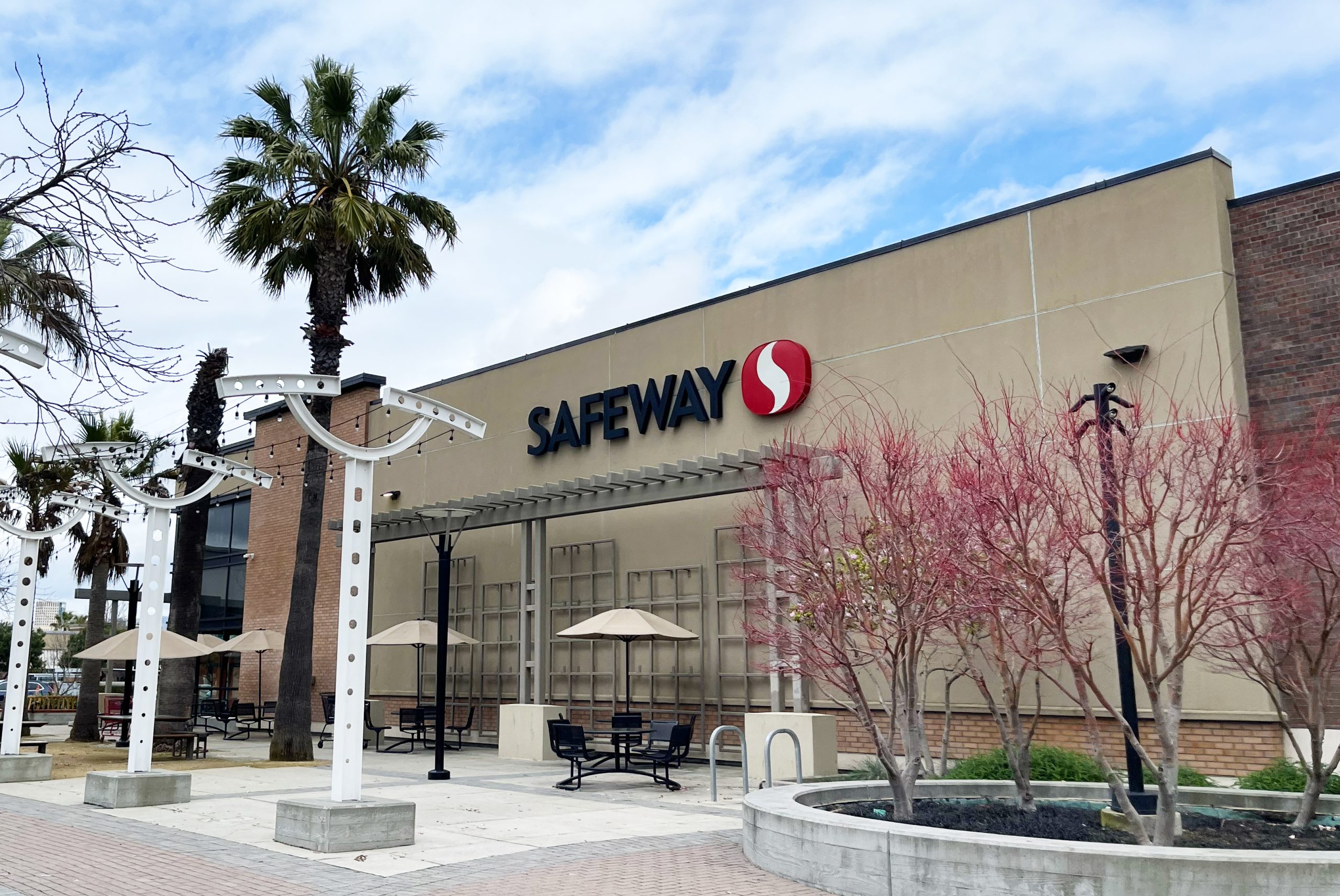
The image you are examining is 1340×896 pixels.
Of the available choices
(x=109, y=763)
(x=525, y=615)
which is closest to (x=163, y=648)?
(x=109, y=763)

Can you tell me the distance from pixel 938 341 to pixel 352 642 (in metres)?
10.7

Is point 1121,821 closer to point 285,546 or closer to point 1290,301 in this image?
point 1290,301

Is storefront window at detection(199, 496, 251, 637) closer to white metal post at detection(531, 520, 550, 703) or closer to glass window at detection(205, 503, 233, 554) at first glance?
glass window at detection(205, 503, 233, 554)

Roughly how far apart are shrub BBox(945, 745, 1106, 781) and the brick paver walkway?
383 centimetres

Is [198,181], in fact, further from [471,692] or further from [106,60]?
[471,692]

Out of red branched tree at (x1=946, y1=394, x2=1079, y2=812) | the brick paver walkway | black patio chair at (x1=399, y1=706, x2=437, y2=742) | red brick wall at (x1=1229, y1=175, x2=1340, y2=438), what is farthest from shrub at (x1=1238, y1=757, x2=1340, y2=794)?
black patio chair at (x1=399, y1=706, x2=437, y2=742)

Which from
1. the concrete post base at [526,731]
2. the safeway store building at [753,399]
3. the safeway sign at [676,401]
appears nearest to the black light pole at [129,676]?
the safeway store building at [753,399]

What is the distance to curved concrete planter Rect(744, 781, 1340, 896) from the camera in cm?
659

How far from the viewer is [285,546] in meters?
29.9

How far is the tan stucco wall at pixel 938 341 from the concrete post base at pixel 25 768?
9694 mm

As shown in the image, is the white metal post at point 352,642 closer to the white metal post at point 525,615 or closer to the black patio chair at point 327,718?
the white metal post at point 525,615

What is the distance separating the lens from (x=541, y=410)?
23266mm

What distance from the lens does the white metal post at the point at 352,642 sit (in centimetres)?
957

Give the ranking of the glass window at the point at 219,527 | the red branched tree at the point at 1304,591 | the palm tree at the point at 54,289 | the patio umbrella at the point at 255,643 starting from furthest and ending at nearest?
the glass window at the point at 219,527, the patio umbrella at the point at 255,643, the red branched tree at the point at 1304,591, the palm tree at the point at 54,289
